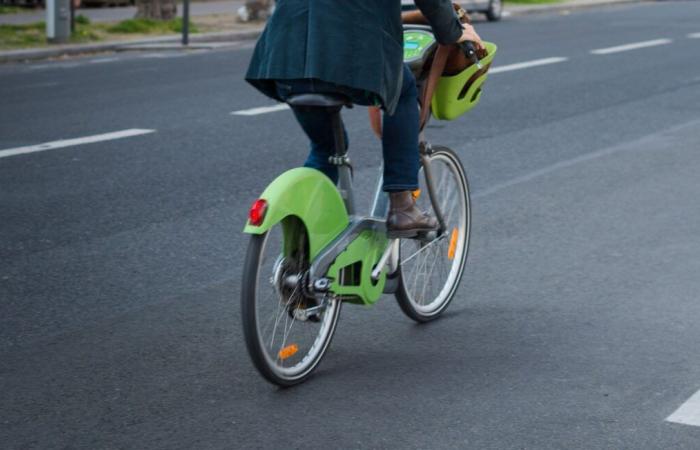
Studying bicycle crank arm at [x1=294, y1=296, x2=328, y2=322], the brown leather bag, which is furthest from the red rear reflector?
the brown leather bag

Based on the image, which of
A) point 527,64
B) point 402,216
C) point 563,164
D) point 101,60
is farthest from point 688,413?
point 101,60

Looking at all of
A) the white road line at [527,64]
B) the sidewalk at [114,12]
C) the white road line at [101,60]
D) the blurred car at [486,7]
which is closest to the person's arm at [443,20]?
the white road line at [527,64]

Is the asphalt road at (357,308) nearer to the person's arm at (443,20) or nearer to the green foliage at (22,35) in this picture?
the person's arm at (443,20)

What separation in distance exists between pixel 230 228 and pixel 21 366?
8.28 ft

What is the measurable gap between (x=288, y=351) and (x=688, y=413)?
1328 mm

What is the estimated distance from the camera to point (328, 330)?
4.91 metres

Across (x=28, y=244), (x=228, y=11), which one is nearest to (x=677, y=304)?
(x=28, y=244)

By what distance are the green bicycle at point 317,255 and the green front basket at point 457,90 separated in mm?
10

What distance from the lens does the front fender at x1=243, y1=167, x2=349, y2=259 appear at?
14.6 feet

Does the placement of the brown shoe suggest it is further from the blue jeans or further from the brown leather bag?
the brown leather bag

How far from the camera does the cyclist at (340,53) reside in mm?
4477

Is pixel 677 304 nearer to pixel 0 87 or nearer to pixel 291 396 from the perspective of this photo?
pixel 291 396

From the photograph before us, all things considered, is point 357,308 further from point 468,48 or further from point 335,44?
point 335,44

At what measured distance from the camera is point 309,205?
15.2 feet
